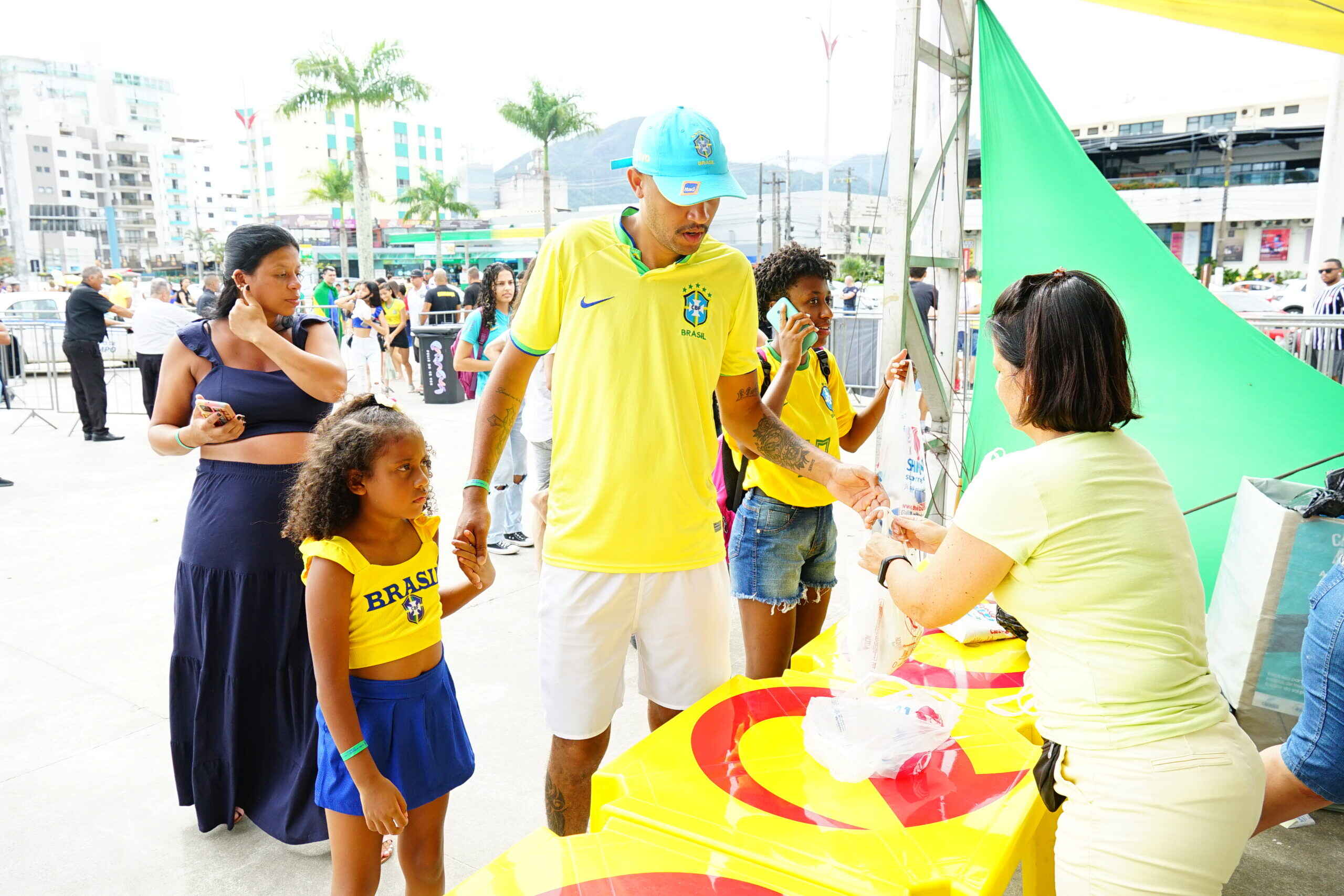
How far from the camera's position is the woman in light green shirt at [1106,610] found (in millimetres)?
1466

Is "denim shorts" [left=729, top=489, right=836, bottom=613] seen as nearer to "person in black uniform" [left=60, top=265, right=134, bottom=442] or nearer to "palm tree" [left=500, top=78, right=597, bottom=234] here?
"person in black uniform" [left=60, top=265, right=134, bottom=442]

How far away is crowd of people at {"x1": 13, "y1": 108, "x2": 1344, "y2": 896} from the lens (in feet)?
4.92

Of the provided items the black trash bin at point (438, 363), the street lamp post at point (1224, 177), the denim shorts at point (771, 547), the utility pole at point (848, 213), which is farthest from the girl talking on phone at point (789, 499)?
the street lamp post at point (1224, 177)

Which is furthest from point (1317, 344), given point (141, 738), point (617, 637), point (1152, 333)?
point (141, 738)

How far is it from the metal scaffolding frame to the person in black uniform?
9222 mm

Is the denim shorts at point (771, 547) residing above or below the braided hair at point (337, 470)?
below

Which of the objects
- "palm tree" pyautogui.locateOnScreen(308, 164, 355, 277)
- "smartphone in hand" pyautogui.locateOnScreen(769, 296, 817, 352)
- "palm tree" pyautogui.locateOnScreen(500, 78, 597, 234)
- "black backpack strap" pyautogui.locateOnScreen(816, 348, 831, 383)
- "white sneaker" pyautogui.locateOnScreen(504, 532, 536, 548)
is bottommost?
"white sneaker" pyautogui.locateOnScreen(504, 532, 536, 548)

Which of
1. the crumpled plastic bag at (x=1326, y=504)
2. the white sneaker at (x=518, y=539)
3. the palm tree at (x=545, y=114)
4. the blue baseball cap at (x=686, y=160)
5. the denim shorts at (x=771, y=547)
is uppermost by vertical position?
the palm tree at (x=545, y=114)

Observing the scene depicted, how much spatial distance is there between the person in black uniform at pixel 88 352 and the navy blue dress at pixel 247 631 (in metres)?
8.59

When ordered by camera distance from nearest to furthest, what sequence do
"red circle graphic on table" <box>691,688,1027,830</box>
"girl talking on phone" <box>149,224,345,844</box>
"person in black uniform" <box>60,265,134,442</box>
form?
"red circle graphic on table" <box>691,688,1027,830</box> → "girl talking on phone" <box>149,224,345,844</box> → "person in black uniform" <box>60,265,134,442</box>

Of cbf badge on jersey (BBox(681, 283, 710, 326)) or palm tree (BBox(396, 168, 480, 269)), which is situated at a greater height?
palm tree (BBox(396, 168, 480, 269))

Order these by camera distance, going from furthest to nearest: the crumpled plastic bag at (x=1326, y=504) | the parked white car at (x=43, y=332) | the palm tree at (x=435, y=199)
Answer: the palm tree at (x=435, y=199), the parked white car at (x=43, y=332), the crumpled plastic bag at (x=1326, y=504)

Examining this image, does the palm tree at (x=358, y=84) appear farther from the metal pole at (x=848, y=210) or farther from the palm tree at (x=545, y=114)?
the metal pole at (x=848, y=210)

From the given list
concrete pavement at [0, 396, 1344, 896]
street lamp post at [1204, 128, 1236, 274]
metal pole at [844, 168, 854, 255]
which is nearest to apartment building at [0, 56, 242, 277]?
metal pole at [844, 168, 854, 255]
